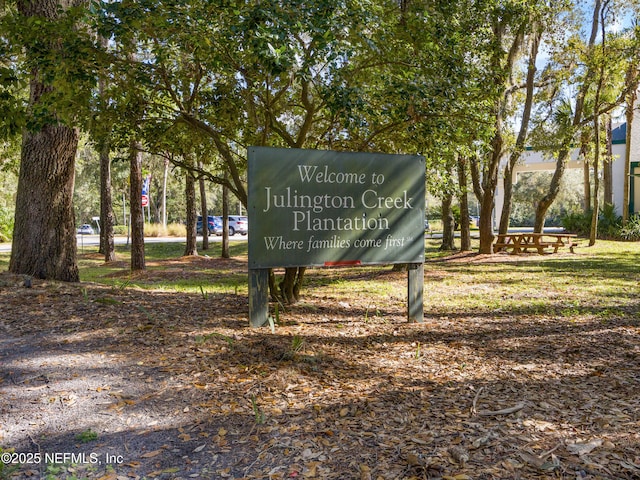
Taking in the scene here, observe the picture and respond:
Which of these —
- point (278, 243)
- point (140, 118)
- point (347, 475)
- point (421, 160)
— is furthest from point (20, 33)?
point (347, 475)

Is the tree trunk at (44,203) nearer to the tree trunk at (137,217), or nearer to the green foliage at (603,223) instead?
the tree trunk at (137,217)

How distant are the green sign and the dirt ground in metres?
0.90

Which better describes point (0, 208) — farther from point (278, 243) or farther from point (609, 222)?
point (609, 222)

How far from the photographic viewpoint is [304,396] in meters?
4.06

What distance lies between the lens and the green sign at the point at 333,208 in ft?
18.0

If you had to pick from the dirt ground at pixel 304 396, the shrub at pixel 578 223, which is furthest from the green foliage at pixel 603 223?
the dirt ground at pixel 304 396

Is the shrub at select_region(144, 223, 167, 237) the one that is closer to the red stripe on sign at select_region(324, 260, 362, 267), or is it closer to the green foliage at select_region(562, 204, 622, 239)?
the green foliage at select_region(562, 204, 622, 239)

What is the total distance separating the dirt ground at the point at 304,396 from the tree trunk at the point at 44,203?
1.01 meters

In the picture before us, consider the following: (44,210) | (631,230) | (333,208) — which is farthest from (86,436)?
(631,230)

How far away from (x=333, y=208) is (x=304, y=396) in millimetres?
2358

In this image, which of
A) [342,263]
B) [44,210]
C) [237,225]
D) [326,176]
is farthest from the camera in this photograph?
[237,225]

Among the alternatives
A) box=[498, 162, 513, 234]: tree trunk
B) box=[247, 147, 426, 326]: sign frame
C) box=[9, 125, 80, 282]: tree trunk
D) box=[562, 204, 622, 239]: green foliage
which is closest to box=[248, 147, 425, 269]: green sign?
box=[247, 147, 426, 326]: sign frame

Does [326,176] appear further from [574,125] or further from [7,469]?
[574,125]

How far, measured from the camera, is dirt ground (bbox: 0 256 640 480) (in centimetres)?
307
